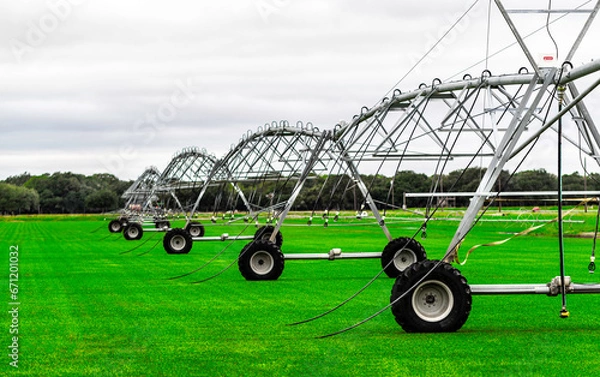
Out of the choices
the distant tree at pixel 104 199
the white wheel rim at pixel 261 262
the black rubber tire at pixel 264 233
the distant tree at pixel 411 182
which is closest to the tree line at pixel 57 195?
the distant tree at pixel 104 199

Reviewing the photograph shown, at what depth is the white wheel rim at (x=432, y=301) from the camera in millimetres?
9703

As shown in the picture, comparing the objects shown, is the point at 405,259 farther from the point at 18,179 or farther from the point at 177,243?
the point at 18,179

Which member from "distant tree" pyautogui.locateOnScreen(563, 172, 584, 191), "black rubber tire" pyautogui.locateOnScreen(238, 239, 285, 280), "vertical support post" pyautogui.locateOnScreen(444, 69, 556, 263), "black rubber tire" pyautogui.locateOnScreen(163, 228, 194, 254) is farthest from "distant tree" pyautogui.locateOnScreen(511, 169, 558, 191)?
"vertical support post" pyautogui.locateOnScreen(444, 69, 556, 263)

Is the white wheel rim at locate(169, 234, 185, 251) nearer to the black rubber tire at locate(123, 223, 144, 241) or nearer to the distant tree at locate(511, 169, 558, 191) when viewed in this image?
the black rubber tire at locate(123, 223, 144, 241)

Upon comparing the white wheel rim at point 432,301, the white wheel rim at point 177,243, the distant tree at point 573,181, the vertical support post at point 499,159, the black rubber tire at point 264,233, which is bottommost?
the white wheel rim at point 432,301

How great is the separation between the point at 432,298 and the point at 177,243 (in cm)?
1851

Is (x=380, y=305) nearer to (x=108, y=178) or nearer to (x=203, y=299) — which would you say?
(x=203, y=299)

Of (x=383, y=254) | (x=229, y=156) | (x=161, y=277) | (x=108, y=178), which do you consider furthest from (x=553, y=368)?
(x=108, y=178)

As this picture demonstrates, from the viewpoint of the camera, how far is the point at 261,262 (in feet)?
56.7

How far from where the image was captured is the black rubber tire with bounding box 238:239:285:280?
56.1ft

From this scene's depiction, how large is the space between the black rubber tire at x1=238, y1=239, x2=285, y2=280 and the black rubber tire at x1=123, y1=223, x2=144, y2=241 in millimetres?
21656

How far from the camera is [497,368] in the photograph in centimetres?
785

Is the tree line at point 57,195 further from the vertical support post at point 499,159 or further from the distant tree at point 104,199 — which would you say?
the vertical support post at point 499,159

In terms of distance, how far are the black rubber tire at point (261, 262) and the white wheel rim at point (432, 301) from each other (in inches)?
299
